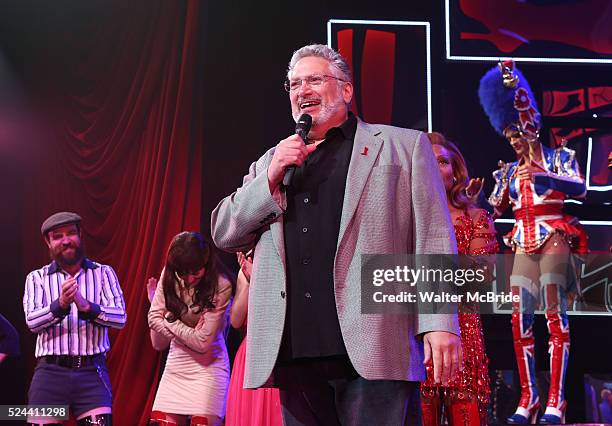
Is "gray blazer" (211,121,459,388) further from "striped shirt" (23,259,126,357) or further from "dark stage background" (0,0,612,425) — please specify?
"dark stage background" (0,0,612,425)

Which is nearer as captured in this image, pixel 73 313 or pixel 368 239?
pixel 368 239

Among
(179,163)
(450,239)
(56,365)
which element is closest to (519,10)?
(179,163)

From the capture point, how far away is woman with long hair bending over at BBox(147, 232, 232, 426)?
A: 4363 mm

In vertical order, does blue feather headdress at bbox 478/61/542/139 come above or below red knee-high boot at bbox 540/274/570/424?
above

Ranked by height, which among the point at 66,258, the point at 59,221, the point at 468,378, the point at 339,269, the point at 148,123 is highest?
the point at 148,123

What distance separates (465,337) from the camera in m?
4.00

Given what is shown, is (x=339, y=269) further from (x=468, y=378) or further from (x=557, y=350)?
(x=557, y=350)

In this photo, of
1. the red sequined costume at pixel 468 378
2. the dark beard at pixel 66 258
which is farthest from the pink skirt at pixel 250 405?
the dark beard at pixel 66 258

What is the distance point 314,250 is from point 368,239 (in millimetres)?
144

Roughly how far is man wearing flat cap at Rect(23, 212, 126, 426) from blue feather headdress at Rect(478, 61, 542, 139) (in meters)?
2.80

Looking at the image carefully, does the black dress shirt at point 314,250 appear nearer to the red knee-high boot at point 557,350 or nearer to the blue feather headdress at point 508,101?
the red knee-high boot at point 557,350

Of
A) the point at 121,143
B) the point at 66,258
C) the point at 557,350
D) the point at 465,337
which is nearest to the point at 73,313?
the point at 66,258

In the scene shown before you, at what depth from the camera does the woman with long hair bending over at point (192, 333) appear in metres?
4.36

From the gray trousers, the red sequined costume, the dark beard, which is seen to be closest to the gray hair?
the gray trousers
